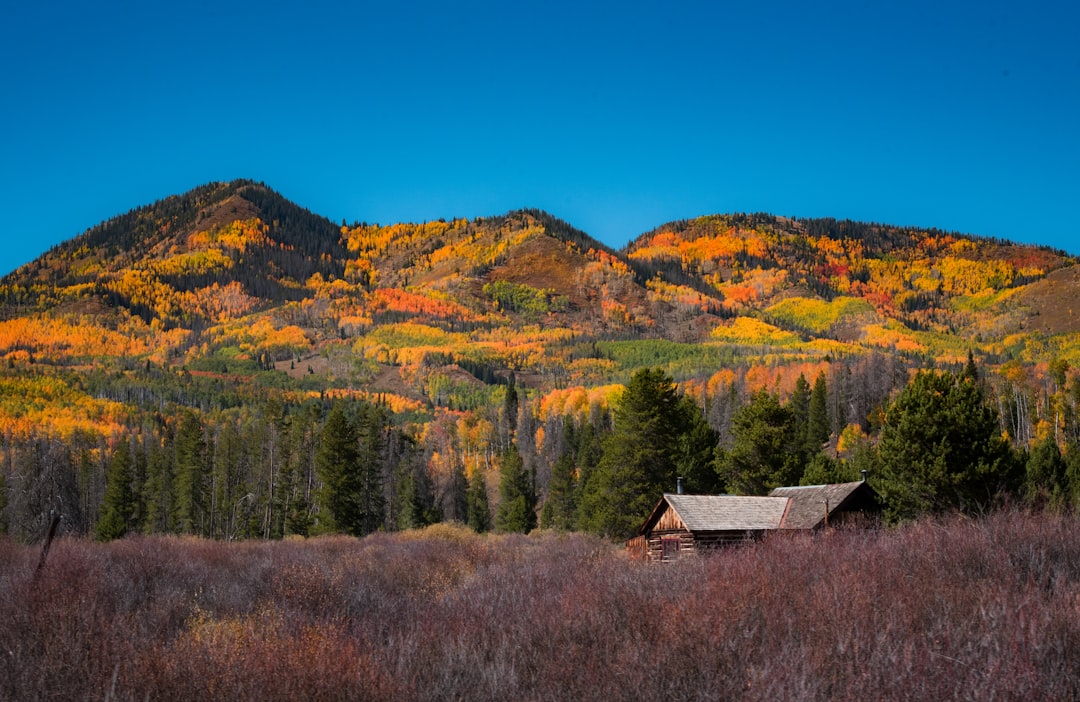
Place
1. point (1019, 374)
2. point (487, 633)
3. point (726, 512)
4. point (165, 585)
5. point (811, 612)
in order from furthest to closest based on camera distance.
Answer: point (1019, 374)
point (726, 512)
point (165, 585)
point (487, 633)
point (811, 612)

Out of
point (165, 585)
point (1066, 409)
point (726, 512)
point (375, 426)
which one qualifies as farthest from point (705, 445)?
point (1066, 409)

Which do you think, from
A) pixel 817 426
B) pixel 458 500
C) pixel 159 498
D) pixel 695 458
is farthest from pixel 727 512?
pixel 817 426

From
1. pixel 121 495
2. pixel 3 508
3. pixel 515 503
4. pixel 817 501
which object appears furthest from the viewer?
pixel 515 503

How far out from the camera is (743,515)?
28328 mm

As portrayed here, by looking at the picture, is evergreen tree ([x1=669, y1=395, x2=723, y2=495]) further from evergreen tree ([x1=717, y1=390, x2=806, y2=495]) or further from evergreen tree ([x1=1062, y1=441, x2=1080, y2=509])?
evergreen tree ([x1=1062, y1=441, x2=1080, y2=509])

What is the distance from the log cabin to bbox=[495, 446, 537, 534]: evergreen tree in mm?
30533

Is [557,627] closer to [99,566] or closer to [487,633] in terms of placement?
[487,633]

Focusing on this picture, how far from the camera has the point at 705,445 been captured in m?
40.9

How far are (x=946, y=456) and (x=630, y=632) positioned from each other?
76.0 ft

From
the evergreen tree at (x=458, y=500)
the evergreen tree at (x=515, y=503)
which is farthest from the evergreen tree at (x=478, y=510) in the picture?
the evergreen tree at (x=458, y=500)

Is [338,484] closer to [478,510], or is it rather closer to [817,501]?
[478,510]

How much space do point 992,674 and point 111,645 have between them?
33.7ft

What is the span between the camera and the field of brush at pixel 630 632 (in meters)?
7.66

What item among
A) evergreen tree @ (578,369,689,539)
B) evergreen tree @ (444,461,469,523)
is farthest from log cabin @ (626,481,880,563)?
evergreen tree @ (444,461,469,523)
